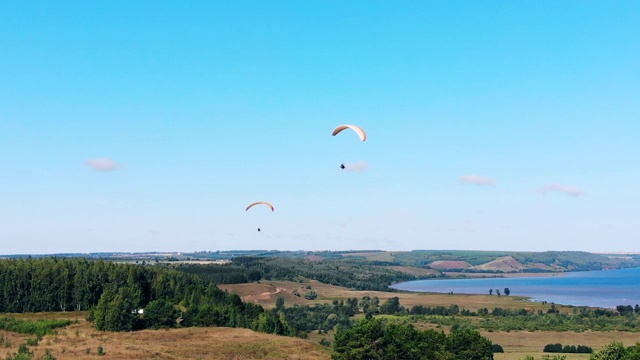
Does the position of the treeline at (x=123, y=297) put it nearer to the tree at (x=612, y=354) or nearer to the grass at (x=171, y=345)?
the grass at (x=171, y=345)

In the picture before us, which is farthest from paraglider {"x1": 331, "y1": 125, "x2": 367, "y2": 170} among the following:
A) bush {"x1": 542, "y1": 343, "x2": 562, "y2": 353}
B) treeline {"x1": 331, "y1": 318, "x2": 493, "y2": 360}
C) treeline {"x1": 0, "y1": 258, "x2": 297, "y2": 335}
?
bush {"x1": 542, "y1": 343, "x2": 562, "y2": 353}

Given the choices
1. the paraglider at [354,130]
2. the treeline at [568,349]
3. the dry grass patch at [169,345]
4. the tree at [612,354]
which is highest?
the paraglider at [354,130]

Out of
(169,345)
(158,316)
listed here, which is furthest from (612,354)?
(158,316)

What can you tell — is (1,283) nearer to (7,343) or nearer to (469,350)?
(7,343)

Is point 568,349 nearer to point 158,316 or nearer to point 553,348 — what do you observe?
point 553,348

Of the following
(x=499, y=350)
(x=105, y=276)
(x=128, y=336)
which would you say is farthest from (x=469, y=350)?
(x=105, y=276)

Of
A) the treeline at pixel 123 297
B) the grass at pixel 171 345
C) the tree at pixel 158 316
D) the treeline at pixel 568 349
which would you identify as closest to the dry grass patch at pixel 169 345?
the grass at pixel 171 345
